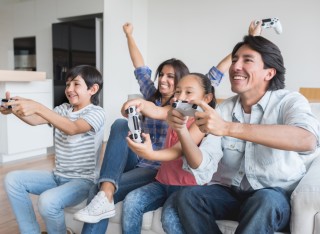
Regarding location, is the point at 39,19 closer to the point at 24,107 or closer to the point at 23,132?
the point at 23,132

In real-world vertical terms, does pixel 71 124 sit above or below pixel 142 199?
above

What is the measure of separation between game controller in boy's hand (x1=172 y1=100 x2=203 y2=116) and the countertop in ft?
7.48

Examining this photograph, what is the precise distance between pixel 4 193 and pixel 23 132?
972 mm

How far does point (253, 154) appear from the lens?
3.70 ft

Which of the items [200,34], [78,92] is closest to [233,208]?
[78,92]

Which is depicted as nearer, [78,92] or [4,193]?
[78,92]

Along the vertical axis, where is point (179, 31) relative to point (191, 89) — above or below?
above

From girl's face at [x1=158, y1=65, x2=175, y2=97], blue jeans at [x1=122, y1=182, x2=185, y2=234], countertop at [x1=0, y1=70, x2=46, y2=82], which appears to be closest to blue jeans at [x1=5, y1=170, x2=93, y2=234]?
blue jeans at [x1=122, y1=182, x2=185, y2=234]

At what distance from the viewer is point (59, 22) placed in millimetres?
4484

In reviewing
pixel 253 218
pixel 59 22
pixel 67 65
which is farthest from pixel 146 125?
pixel 59 22

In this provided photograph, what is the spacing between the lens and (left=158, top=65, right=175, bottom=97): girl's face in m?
1.58

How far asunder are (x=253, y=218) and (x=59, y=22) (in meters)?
4.29

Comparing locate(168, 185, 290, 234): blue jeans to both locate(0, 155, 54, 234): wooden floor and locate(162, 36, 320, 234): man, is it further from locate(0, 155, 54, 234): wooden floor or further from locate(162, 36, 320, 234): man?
locate(0, 155, 54, 234): wooden floor

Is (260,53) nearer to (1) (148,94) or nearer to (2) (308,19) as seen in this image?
(1) (148,94)
